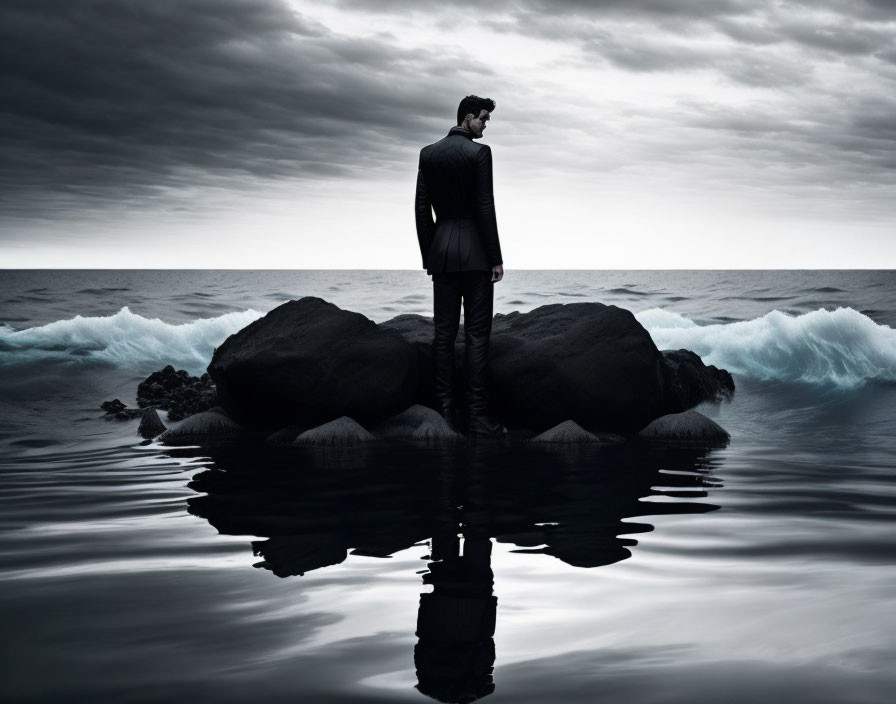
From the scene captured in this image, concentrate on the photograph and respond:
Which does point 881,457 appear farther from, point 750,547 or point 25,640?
point 25,640

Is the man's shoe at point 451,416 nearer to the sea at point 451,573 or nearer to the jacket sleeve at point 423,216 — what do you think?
the sea at point 451,573

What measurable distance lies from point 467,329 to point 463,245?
2.54 ft

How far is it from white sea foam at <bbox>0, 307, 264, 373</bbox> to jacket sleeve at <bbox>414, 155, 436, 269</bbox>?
25.0 feet

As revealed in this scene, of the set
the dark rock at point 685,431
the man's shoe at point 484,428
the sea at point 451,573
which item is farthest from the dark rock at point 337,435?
the dark rock at point 685,431

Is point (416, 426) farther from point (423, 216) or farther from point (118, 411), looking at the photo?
point (118, 411)

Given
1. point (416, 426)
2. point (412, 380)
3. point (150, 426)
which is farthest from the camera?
point (150, 426)

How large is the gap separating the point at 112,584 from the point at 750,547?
2398 millimetres

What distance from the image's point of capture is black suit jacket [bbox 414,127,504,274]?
7488mm

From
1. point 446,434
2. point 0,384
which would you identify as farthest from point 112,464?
point 0,384

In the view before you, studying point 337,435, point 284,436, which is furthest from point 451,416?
point 284,436

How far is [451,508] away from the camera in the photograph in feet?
14.0

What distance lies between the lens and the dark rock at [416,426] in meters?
7.22

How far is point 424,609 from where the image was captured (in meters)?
2.63

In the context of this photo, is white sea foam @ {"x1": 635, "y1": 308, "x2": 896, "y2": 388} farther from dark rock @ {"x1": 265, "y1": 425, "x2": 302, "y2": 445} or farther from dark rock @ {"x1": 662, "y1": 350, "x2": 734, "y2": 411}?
dark rock @ {"x1": 265, "y1": 425, "x2": 302, "y2": 445}
